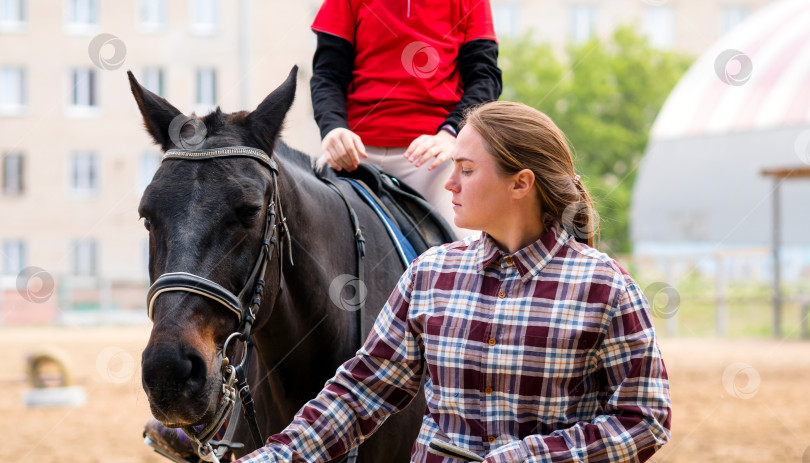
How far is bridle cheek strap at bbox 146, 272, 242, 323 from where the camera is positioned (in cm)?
238

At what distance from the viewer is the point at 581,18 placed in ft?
137

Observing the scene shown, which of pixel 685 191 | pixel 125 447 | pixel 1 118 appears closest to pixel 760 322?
pixel 685 191

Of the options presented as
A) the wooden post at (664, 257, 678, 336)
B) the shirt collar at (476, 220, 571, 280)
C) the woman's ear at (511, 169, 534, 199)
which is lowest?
the wooden post at (664, 257, 678, 336)

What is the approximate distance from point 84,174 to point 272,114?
3399 centimetres

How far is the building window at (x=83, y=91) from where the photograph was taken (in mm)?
34875

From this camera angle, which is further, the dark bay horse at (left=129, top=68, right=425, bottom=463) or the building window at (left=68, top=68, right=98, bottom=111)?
the building window at (left=68, top=68, right=98, bottom=111)

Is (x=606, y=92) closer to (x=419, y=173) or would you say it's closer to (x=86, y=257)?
(x=86, y=257)

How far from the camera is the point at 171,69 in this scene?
34.2m

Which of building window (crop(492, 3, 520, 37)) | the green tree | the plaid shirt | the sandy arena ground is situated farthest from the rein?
building window (crop(492, 3, 520, 37))

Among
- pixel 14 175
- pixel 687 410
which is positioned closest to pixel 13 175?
pixel 14 175

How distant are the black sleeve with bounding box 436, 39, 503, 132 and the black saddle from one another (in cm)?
31

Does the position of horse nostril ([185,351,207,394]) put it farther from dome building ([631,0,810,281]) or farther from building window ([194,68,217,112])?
building window ([194,68,217,112])

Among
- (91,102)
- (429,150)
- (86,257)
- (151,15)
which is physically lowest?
(86,257)

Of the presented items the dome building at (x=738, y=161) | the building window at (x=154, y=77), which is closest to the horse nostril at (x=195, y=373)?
the dome building at (x=738, y=161)
